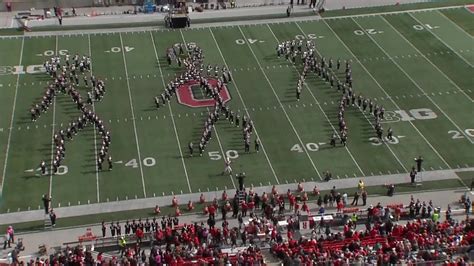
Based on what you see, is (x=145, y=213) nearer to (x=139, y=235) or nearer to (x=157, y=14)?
(x=139, y=235)

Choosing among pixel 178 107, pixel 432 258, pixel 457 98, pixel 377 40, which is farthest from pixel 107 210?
pixel 377 40

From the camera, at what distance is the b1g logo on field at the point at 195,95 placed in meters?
46.5

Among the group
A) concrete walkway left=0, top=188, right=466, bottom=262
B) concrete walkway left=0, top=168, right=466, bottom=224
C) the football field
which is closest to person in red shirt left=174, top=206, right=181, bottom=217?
concrete walkway left=0, top=188, right=466, bottom=262

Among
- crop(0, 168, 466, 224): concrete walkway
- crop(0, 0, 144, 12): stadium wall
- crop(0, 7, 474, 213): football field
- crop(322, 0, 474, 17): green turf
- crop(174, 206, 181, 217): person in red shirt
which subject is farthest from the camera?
crop(0, 0, 144, 12): stadium wall

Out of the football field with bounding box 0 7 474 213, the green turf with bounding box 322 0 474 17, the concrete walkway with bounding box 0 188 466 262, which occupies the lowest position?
the concrete walkway with bounding box 0 188 466 262

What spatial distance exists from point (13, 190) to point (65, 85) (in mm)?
10609

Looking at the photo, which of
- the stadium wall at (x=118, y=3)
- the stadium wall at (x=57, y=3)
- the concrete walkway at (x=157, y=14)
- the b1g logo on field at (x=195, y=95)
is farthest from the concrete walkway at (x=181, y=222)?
the stadium wall at (x=57, y=3)

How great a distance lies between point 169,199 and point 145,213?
1.58 m

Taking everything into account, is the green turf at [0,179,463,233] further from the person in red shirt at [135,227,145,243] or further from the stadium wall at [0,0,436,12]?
the stadium wall at [0,0,436,12]

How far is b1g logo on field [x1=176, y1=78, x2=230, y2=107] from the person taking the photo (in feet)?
152

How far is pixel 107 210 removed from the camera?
122 feet

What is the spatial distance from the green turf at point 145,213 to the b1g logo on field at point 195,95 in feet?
33.4

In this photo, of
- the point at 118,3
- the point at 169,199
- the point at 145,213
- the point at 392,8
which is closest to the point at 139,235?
the point at 145,213

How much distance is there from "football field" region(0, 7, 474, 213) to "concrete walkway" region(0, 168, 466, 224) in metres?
0.47
